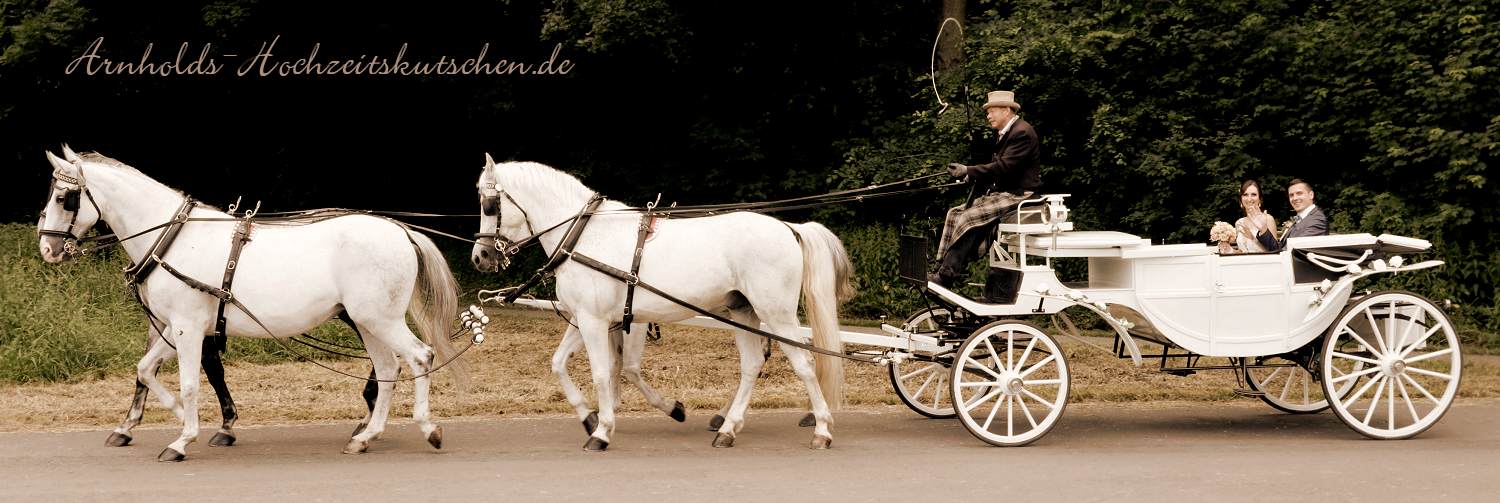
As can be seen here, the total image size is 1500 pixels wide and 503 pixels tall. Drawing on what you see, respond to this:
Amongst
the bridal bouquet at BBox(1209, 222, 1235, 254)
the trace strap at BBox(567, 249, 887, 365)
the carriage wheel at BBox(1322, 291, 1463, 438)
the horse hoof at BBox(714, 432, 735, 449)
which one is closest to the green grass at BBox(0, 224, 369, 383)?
the trace strap at BBox(567, 249, 887, 365)

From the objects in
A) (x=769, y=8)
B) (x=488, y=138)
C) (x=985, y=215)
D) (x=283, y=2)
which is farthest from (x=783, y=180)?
(x=985, y=215)

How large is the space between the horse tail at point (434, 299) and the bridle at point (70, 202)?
186 centimetres

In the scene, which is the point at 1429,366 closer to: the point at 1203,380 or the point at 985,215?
the point at 1203,380

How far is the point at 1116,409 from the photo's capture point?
10047mm

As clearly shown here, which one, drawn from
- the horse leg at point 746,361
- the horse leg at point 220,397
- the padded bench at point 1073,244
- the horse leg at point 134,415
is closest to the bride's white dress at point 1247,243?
the padded bench at point 1073,244

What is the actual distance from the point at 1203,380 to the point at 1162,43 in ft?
18.7

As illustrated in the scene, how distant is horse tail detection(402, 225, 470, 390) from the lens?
8.65 m

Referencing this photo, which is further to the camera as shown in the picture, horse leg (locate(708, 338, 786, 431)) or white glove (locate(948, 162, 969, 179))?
horse leg (locate(708, 338, 786, 431))

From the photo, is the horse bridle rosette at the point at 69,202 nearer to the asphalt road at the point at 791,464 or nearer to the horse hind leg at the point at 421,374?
the asphalt road at the point at 791,464

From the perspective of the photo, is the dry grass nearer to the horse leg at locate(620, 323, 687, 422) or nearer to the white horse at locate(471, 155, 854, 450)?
the horse leg at locate(620, 323, 687, 422)

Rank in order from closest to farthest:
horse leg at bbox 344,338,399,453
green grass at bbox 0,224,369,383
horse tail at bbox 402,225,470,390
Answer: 1. horse leg at bbox 344,338,399,453
2. horse tail at bbox 402,225,470,390
3. green grass at bbox 0,224,369,383

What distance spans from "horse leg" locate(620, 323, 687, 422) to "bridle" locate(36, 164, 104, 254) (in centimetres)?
333

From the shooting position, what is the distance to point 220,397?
28.2 feet

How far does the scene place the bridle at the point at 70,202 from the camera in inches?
315
